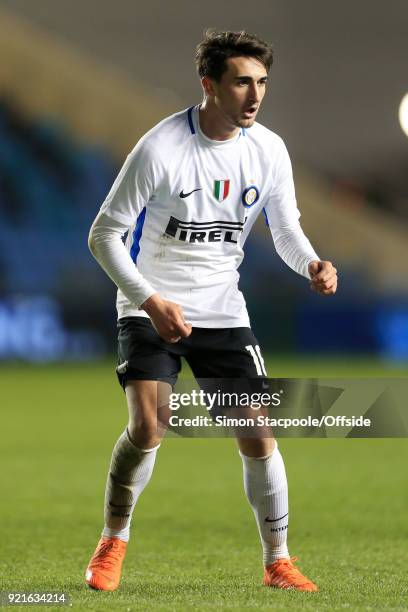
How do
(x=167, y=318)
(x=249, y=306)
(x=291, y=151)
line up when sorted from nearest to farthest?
(x=167, y=318) < (x=249, y=306) < (x=291, y=151)

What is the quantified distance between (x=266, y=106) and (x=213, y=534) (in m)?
26.1

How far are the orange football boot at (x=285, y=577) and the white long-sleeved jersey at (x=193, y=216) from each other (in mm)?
904

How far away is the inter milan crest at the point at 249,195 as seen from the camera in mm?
4547

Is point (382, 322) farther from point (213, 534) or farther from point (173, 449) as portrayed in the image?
point (213, 534)

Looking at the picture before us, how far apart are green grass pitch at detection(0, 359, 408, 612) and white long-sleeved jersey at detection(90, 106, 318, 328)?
3.39 feet

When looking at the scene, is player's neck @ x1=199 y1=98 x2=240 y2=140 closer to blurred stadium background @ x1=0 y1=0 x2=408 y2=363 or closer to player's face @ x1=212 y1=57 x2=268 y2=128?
player's face @ x1=212 y1=57 x2=268 y2=128

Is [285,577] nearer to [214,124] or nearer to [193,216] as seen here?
[193,216]

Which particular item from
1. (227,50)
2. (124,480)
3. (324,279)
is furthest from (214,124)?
(124,480)

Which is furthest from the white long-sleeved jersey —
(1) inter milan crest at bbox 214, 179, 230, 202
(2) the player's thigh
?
(2) the player's thigh

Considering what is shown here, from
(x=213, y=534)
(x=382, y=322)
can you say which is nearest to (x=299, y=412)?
(x=213, y=534)

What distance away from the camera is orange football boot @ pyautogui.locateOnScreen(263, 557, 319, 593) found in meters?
4.44

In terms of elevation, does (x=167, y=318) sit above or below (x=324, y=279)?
below

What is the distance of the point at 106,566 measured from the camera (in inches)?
180

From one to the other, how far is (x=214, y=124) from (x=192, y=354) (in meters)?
0.85
